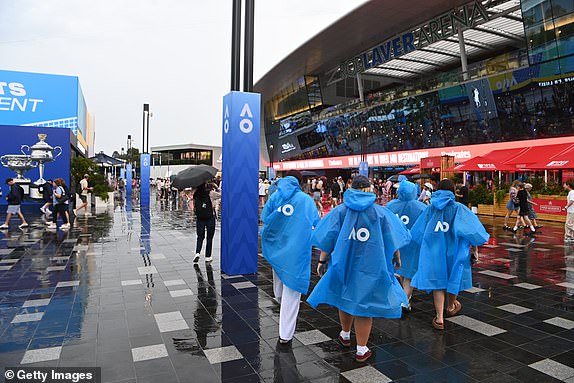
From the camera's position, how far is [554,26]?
2155cm

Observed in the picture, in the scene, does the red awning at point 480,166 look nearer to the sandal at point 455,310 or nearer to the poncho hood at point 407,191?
the poncho hood at point 407,191

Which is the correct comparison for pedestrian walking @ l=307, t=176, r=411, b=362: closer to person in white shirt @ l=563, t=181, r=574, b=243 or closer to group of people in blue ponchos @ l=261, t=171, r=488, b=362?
group of people in blue ponchos @ l=261, t=171, r=488, b=362

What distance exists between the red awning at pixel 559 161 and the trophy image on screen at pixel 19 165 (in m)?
23.4

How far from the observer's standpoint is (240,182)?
672 cm

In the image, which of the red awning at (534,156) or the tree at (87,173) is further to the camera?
the tree at (87,173)

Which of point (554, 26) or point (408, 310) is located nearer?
point (408, 310)

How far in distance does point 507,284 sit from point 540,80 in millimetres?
22500

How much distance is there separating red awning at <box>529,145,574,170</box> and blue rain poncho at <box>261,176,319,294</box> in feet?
56.1

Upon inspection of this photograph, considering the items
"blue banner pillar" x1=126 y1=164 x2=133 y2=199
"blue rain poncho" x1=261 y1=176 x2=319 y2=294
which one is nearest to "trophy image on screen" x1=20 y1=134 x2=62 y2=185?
"blue banner pillar" x1=126 y1=164 x2=133 y2=199

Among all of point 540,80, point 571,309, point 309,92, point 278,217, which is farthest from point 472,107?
point 278,217

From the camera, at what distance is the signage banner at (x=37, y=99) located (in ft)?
119

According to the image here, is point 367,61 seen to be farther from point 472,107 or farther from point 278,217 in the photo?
point 278,217

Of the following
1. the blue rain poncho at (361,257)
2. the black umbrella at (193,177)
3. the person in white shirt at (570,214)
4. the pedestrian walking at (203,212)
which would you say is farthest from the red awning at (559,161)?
the blue rain poncho at (361,257)

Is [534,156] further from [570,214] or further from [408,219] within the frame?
[408,219]
